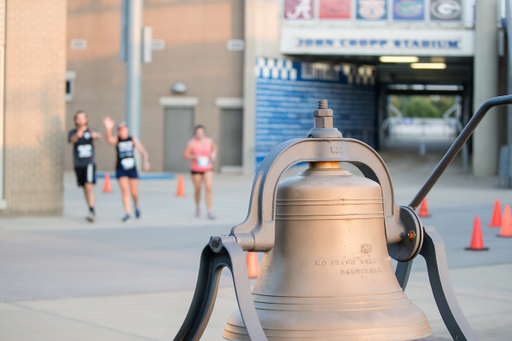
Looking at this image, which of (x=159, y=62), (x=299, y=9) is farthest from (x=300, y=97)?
(x=159, y=62)

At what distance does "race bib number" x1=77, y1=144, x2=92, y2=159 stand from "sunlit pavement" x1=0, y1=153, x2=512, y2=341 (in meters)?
1.15

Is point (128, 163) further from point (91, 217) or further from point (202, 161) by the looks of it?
point (202, 161)

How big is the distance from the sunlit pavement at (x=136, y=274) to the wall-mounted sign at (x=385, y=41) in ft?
34.3

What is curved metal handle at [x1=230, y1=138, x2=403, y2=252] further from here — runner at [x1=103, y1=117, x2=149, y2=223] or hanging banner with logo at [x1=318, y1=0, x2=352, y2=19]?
hanging banner with logo at [x1=318, y1=0, x2=352, y2=19]

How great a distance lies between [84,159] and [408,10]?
15.9 meters

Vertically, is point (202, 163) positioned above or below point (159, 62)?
below

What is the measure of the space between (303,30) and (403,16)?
3516mm

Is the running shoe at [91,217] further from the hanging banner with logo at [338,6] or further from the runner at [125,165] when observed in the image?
the hanging banner with logo at [338,6]

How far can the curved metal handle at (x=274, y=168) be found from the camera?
2.75m

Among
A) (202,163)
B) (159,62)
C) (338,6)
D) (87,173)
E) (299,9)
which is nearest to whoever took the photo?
(87,173)

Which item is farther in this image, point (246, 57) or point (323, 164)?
point (246, 57)

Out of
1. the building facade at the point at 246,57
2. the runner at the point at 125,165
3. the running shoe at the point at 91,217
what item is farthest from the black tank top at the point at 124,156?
the building facade at the point at 246,57

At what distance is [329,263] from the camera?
2.99m

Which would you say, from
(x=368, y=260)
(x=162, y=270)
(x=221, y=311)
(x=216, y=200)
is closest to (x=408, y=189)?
(x=216, y=200)
